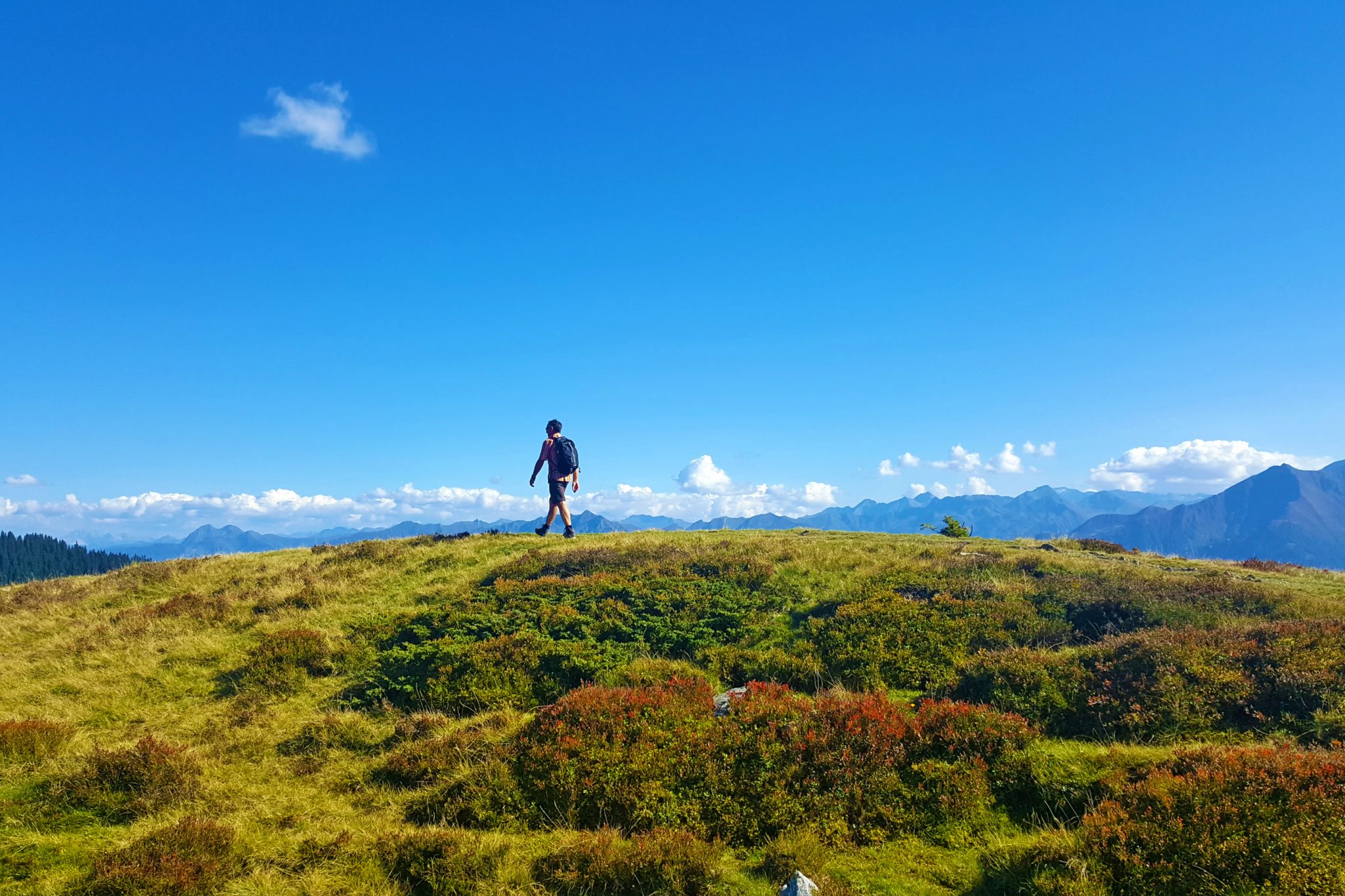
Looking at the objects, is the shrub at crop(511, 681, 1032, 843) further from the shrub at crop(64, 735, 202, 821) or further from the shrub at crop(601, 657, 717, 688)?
the shrub at crop(64, 735, 202, 821)

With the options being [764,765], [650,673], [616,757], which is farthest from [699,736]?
[650,673]

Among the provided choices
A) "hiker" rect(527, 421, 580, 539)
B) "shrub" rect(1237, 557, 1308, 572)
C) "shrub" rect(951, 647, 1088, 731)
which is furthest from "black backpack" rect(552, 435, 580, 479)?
"shrub" rect(1237, 557, 1308, 572)

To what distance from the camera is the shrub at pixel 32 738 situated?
415 inches

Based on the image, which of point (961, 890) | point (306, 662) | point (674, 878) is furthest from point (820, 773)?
point (306, 662)

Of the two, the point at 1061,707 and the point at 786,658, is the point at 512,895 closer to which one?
the point at 786,658

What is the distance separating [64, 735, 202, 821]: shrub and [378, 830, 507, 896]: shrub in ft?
12.3

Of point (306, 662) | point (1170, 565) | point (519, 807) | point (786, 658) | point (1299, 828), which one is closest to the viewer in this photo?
point (1299, 828)

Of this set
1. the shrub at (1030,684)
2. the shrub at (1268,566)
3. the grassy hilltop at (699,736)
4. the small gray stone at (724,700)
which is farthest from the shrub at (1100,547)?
the small gray stone at (724,700)

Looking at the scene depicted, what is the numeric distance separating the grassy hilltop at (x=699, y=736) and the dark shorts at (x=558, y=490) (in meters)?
6.65

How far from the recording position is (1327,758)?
7.85m

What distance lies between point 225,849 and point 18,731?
6.16 meters

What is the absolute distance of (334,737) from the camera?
11875mm

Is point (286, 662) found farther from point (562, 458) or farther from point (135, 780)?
point (562, 458)

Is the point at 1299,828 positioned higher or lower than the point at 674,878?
higher
